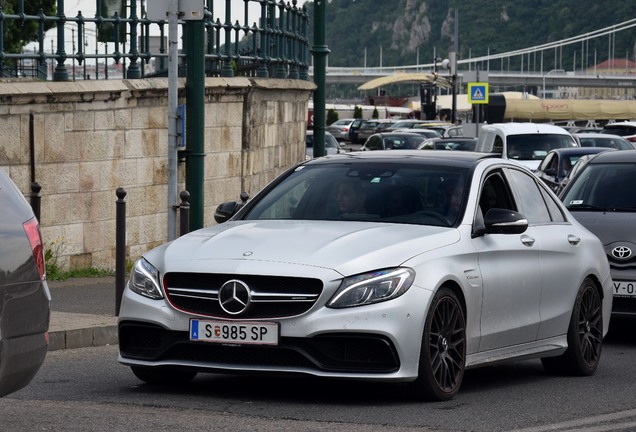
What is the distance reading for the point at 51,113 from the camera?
49.7 feet

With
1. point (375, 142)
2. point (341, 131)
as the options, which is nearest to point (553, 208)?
point (375, 142)

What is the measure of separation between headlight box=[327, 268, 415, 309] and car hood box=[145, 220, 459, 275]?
44 mm

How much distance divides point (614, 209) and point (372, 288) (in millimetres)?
5493

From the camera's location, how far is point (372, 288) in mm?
7711

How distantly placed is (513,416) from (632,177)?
5760 millimetres

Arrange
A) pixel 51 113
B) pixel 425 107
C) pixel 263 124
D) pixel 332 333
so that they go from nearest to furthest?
pixel 332 333 → pixel 51 113 → pixel 263 124 → pixel 425 107

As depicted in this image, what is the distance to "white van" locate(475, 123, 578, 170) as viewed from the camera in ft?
96.1

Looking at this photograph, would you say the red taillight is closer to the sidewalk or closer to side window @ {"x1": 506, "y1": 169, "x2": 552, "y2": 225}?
side window @ {"x1": 506, "y1": 169, "x2": 552, "y2": 225}

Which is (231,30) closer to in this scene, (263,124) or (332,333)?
(263,124)

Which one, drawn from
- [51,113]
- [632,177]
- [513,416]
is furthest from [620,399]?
[51,113]

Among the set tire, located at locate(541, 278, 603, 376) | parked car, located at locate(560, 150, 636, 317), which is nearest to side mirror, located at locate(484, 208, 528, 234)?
tire, located at locate(541, 278, 603, 376)

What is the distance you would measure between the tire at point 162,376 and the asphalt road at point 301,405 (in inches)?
2.2

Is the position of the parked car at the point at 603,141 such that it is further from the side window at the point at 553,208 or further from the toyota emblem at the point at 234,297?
the toyota emblem at the point at 234,297

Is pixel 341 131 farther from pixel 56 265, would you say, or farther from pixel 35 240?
pixel 35 240
